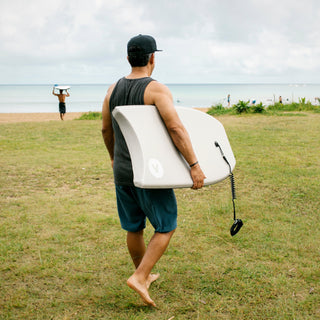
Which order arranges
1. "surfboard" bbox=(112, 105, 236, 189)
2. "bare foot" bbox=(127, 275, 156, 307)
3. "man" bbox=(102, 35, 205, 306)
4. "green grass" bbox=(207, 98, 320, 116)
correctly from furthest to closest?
"green grass" bbox=(207, 98, 320, 116) → "bare foot" bbox=(127, 275, 156, 307) → "man" bbox=(102, 35, 205, 306) → "surfboard" bbox=(112, 105, 236, 189)

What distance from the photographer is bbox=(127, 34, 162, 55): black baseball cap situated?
252 cm

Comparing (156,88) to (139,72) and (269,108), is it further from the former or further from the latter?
(269,108)

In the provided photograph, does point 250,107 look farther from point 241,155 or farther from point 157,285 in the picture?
point 157,285

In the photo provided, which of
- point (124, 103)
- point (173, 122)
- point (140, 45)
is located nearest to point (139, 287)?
point (173, 122)

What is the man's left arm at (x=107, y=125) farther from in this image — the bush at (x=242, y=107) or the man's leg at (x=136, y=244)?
the bush at (x=242, y=107)

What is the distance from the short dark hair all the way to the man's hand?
0.84m

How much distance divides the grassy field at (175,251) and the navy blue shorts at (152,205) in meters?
0.68

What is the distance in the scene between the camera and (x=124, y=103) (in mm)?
2588

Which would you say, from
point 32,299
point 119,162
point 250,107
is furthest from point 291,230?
point 250,107

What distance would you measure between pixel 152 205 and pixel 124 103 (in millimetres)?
775

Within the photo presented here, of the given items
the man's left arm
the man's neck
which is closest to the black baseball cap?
the man's neck

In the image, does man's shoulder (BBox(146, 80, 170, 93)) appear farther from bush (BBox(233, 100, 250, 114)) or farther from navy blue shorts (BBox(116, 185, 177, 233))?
bush (BBox(233, 100, 250, 114))

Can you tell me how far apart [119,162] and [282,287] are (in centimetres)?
172

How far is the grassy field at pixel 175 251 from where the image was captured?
2760 mm
